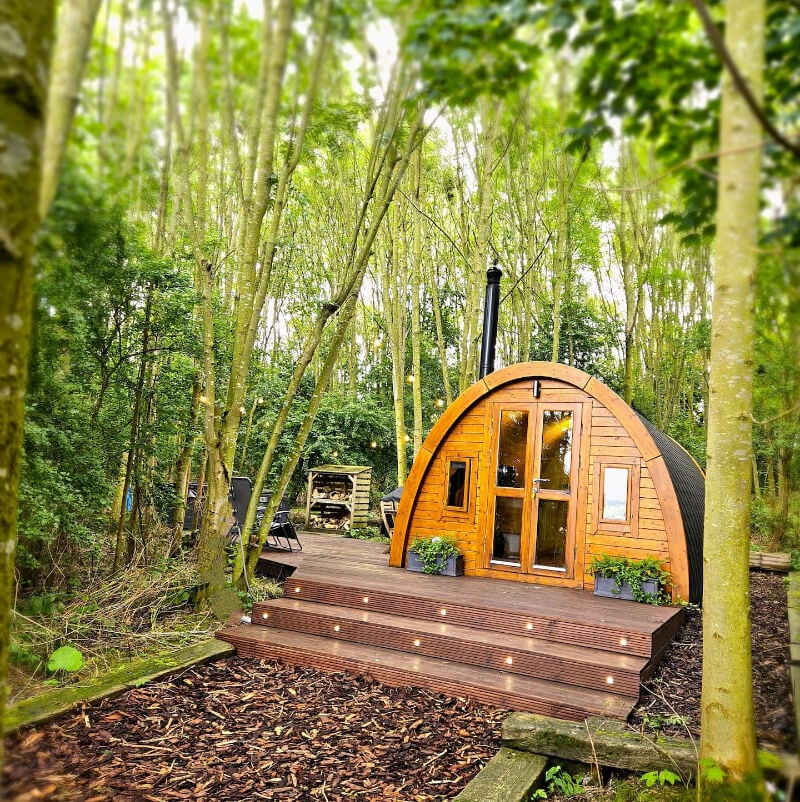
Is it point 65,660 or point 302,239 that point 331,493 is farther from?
point 65,660

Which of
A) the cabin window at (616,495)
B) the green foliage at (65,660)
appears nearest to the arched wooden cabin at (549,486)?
the cabin window at (616,495)

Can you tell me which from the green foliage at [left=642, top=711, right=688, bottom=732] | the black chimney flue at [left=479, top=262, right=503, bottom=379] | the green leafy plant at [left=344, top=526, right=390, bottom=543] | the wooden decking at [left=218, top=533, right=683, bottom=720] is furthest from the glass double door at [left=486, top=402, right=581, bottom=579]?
the green leafy plant at [left=344, top=526, right=390, bottom=543]

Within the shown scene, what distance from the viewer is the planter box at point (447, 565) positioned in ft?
22.9

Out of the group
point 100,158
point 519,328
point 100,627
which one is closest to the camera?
point 100,158

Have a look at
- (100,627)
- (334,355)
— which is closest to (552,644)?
(334,355)

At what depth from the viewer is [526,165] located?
9.23 metres

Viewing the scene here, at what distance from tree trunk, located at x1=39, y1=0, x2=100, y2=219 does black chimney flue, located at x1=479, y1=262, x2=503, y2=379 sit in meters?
6.62

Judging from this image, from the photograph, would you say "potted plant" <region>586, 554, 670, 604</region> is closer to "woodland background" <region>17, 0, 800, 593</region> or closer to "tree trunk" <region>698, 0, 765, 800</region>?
"woodland background" <region>17, 0, 800, 593</region>

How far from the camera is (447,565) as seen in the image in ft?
23.0

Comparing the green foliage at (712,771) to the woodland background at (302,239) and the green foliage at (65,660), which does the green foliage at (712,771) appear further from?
the green foliage at (65,660)

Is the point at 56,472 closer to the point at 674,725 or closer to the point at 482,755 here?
the point at 482,755

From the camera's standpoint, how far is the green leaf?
13.2 feet

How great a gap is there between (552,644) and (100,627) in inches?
138

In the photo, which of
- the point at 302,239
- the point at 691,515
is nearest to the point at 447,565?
the point at 691,515
